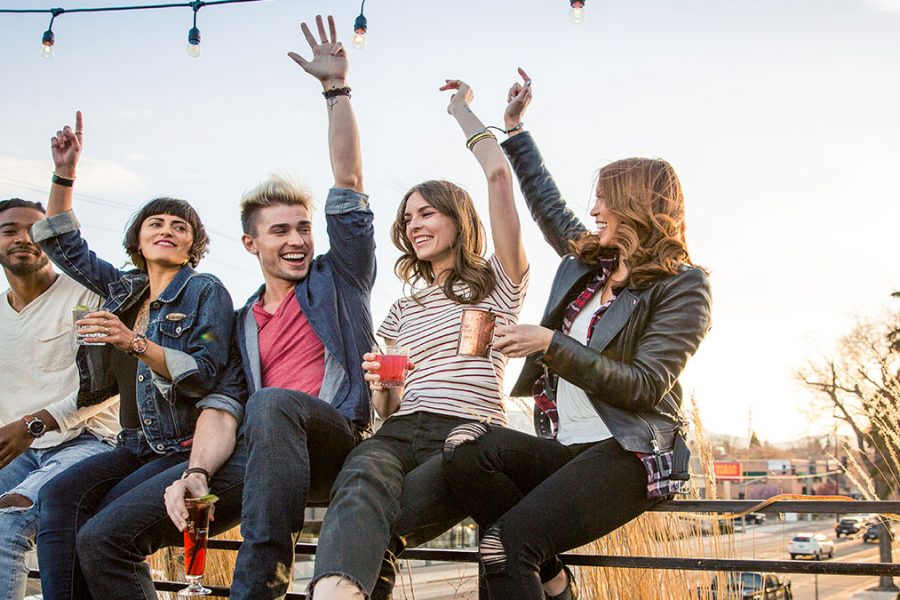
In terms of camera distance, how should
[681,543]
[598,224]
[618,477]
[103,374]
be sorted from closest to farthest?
[618,477]
[598,224]
[681,543]
[103,374]

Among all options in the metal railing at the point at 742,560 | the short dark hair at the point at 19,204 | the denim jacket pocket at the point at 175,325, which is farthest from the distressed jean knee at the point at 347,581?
the short dark hair at the point at 19,204

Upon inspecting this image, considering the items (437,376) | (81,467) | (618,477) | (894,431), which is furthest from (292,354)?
(894,431)

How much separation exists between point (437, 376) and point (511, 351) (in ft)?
1.41

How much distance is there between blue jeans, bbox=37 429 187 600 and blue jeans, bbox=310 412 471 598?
2.53 ft

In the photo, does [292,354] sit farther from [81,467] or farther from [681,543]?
[681,543]

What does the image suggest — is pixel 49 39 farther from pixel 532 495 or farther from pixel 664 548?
pixel 664 548

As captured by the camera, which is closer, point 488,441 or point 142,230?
point 488,441

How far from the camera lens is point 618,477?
2031mm

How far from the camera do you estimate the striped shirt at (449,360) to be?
242 centimetres

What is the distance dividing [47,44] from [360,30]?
1.98 meters

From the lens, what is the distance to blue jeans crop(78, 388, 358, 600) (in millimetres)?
2014

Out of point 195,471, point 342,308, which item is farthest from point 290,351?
point 195,471

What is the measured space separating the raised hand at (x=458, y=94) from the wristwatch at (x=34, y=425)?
5.94 feet

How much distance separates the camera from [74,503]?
8.36ft
